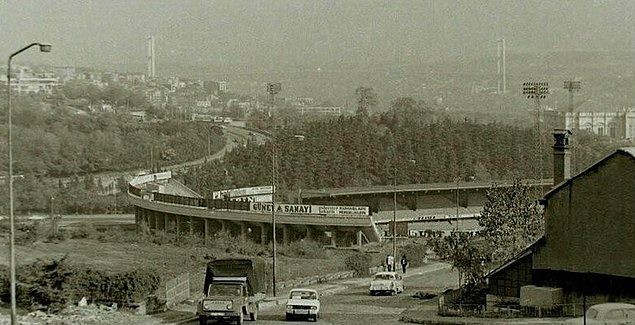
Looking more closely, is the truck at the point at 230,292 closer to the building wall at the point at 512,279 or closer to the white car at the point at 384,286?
the building wall at the point at 512,279

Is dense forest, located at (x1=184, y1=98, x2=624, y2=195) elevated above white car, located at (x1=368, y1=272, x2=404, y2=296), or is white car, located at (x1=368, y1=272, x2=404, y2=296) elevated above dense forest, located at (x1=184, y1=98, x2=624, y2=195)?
dense forest, located at (x1=184, y1=98, x2=624, y2=195)

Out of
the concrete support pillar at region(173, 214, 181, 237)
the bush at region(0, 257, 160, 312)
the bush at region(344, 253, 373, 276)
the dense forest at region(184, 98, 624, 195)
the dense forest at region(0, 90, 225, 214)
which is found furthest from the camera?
the dense forest at region(184, 98, 624, 195)

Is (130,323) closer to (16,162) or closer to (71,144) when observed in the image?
(16,162)

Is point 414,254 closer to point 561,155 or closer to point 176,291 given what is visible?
point 561,155

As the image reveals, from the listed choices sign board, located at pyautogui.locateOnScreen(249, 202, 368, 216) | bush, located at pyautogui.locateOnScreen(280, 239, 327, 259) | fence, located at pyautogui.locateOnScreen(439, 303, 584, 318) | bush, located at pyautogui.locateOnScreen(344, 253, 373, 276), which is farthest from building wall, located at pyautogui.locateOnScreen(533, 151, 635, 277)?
sign board, located at pyautogui.locateOnScreen(249, 202, 368, 216)

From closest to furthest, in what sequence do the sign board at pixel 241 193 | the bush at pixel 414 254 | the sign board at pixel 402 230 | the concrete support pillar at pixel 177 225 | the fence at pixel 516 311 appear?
the fence at pixel 516 311 < the bush at pixel 414 254 < the sign board at pixel 402 230 < the concrete support pillar at pixel 177 225 < the sign board at pixel 241 193

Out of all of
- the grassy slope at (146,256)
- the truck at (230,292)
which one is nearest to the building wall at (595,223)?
the truck at (230,292)

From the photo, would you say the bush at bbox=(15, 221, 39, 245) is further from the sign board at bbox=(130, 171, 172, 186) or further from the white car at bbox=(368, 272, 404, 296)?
the sign board at bbox=(130, 171, 172, 186)

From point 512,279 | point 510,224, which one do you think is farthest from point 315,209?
point 512,279
